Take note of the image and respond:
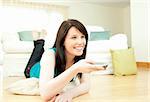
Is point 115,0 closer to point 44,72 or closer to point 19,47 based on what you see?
point 19,47

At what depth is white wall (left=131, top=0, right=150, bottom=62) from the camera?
4711mm

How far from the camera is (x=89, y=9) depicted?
24.4 feet

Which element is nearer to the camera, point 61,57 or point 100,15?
point 61,57

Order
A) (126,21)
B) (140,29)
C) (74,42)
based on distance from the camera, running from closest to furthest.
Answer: (74,42)
(140,29)
(126,21)

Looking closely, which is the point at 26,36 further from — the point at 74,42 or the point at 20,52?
the point at 74,42

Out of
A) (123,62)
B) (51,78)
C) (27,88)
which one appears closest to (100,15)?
(123,62)

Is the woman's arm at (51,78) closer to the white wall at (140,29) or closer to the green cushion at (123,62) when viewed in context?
the green cushion at (123,62)

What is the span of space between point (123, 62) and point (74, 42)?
2120 millimetres

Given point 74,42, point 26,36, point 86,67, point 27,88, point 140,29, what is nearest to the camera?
point 86,67

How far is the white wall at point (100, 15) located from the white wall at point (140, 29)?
245 centimetres

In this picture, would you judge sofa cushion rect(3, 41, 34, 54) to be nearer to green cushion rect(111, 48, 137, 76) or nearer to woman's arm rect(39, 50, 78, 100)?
green cushion rect(111, 48, 137, 76)

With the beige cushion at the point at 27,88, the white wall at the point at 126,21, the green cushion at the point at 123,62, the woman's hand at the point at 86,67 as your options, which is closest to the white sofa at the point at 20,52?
the green cushion at the point at 123,62

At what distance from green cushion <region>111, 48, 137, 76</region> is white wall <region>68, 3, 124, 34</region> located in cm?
372

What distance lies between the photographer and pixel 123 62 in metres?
3.53
